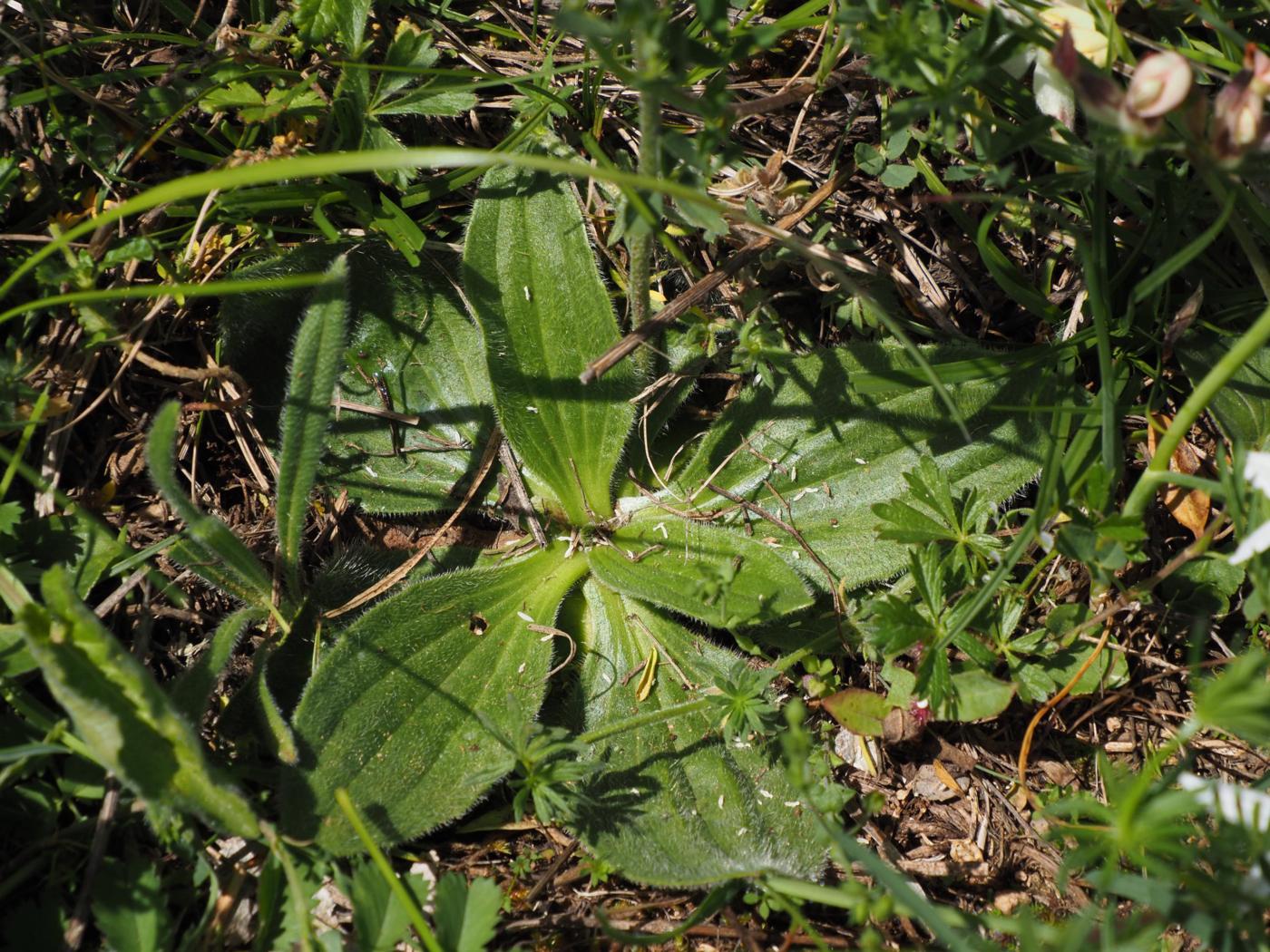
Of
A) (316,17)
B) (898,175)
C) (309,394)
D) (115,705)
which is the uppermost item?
(316,17)

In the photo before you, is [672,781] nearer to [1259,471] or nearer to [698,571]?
[698,571]

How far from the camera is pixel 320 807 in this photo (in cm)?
234

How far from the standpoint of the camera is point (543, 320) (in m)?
2.78

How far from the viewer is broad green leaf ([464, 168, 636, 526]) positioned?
2.73m

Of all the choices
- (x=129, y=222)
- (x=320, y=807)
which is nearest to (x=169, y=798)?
(x=320, y=807)

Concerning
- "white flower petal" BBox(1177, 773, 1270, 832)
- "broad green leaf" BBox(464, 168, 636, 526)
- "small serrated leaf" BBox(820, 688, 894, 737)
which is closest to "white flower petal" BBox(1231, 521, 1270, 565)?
"white flower petal" BBox(1177, 773, 1270, 832)

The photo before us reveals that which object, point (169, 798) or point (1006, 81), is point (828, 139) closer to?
point (1006, 81)

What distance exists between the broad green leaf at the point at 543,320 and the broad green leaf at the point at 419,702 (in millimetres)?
415

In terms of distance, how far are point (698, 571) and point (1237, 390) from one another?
1.52m

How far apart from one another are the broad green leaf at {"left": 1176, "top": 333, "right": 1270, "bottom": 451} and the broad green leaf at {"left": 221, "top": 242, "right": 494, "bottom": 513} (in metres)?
1.92

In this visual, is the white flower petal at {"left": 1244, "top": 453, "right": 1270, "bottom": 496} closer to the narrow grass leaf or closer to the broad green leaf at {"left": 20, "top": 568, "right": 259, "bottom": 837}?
the narrow grass leaf

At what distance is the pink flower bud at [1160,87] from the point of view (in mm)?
1759

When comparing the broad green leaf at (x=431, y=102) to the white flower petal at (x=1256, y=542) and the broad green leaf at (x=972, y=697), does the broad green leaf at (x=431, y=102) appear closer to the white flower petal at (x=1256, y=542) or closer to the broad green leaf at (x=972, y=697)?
the broad green leaf at (x=972, y=697)

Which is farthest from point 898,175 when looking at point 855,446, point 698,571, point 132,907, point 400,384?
point 132,907
